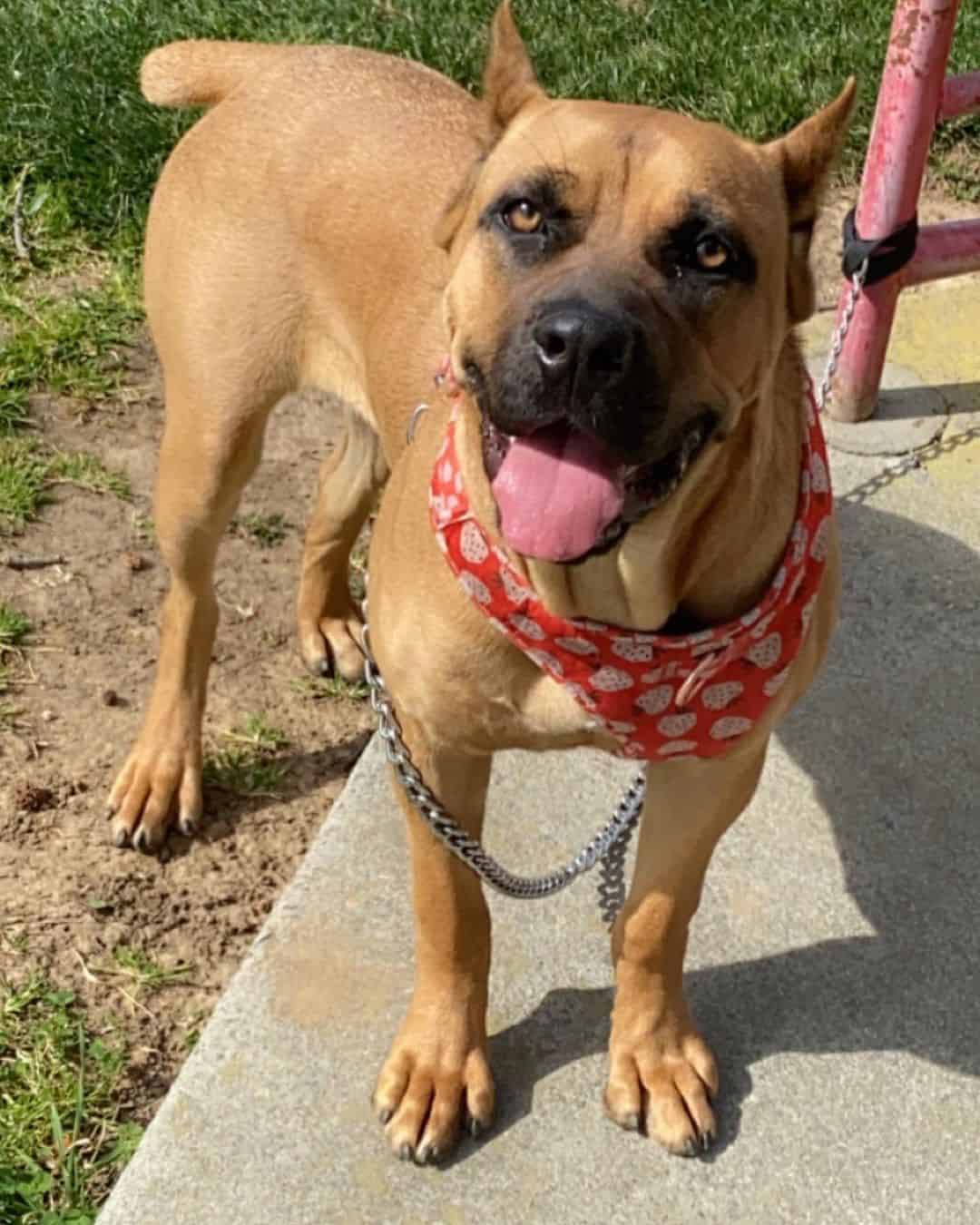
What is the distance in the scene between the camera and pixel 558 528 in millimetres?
2100

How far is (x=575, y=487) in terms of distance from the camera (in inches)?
83.6

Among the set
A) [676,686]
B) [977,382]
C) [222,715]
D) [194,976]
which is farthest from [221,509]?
[977,382]

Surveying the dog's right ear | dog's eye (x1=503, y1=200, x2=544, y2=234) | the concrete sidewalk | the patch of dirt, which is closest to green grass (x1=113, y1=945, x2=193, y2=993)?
the patch of dirt

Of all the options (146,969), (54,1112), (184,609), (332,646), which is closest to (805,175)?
(184,609)

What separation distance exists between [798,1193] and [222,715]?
170cm

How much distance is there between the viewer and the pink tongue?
2.10m

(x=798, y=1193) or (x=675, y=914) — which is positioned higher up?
(x=675, y=914)

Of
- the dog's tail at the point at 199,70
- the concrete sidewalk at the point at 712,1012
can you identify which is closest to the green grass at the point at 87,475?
the dog's tail at the point at 199,70

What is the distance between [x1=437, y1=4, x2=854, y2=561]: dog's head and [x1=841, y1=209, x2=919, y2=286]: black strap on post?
151 cm

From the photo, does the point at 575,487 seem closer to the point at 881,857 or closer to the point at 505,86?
the point at 505,86

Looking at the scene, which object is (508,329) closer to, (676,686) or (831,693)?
(676,686)

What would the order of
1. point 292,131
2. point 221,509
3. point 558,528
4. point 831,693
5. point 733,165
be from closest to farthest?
point 558,528 < point 733,165 < point 292,131 < point 221,509 < point 831,693

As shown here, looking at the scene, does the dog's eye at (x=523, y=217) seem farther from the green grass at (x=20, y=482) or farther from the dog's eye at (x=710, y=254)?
the green grass at (x=20, y=482)

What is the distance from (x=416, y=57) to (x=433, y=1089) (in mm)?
3777
